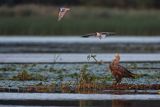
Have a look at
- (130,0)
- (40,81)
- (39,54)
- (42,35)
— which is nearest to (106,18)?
(42,35)

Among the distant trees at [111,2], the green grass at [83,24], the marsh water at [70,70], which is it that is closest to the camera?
the marsh water at [70,70]

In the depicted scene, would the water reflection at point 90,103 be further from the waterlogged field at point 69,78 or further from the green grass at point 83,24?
the green grass at point 83,24

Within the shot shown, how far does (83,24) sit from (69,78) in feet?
56.9

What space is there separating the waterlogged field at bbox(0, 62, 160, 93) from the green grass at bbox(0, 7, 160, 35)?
1198 centimetres

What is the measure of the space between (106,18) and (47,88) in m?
22.8

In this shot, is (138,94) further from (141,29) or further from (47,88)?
(141,29)

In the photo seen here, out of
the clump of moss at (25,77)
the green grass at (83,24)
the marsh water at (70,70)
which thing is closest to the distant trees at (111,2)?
the green grass at (83,24)

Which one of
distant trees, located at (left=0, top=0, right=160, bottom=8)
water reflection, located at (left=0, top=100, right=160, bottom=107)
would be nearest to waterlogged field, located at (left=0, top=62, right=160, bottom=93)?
water reflection, located at (left=0, top=100, right=160, bottom=107)

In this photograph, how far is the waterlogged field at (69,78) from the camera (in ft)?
44.9

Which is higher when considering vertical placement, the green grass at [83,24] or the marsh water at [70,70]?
the green grass at [83,24]

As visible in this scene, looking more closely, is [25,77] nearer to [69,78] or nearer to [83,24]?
[69,78]

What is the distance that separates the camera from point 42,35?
3020cm

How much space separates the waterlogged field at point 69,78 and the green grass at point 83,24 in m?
12.0

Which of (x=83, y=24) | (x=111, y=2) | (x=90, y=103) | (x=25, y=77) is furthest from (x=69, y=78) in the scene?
(x=111, y=2)
